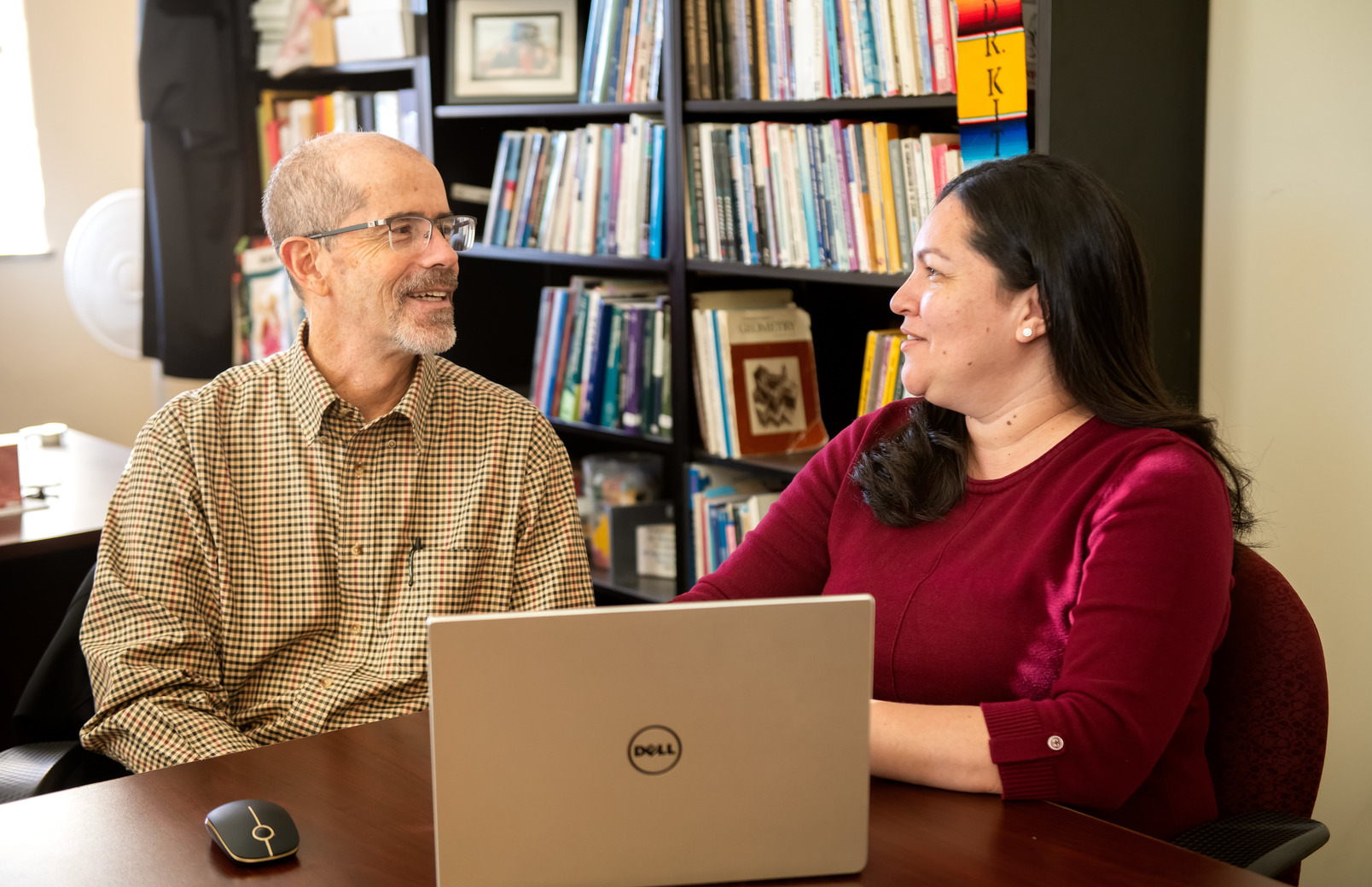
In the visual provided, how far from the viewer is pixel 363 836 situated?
105cm

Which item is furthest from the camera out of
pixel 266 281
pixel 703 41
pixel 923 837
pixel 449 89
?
pixel 266 281

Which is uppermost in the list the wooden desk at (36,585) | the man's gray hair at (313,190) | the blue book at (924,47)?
the blue book at (924,47)

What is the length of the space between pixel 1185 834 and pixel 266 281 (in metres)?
3.14

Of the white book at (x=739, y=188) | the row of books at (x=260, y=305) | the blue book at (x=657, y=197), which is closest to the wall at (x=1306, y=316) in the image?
the white book at (x=739, y=188)

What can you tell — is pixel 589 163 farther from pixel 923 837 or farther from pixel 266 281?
pixel 923 837

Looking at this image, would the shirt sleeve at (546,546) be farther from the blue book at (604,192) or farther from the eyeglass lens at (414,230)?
the blue book at (604,192)

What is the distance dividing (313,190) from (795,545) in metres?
0.84

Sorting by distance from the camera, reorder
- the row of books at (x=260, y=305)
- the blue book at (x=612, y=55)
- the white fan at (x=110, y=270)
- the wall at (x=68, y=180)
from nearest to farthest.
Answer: the blue book at (x=612, y=55) < the row of books at (x=260, y=305) < the white fan at (x=110, y=270) < the wall at (x=68, y=180)

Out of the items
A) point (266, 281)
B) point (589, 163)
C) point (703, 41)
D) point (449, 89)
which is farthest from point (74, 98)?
point (703, 41)

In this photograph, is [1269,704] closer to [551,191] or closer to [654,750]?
[654,750]

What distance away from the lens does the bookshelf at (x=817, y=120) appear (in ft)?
6.25

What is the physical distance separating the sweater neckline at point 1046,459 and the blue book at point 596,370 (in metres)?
1.58

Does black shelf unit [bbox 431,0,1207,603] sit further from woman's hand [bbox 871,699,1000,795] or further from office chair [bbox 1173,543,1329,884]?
woman's hand [bbox 871,699,1000,795]

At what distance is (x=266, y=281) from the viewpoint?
3697 mm
